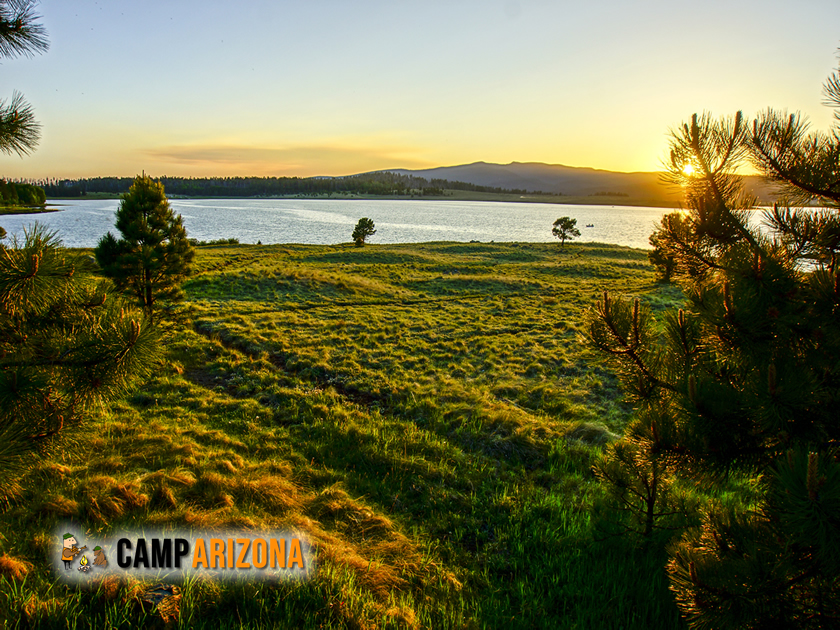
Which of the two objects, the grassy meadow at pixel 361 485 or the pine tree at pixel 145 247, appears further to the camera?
the pine tree at pixel 145 247

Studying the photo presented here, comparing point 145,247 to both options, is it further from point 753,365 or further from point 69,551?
point 753,365

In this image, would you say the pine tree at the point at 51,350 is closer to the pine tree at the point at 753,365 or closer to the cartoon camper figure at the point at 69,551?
the cartoon camper figure at the point at 69,551

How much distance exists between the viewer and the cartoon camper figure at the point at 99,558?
3.62 metres

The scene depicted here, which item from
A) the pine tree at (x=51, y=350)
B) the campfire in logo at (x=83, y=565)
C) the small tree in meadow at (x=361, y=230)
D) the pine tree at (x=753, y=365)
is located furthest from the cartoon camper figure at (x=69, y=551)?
the small tree in meadow at (x=361, y=230)

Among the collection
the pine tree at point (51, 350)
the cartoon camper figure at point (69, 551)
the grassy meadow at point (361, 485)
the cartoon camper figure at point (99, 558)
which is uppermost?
the pine tree at point (51, 350)

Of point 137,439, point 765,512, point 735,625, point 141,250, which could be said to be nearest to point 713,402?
point 765,512

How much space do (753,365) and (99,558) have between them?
19.0ft

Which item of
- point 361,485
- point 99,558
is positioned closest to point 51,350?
point 99,558

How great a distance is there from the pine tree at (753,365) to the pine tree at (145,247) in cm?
2044

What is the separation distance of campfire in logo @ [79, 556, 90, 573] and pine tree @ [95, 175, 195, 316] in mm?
17011

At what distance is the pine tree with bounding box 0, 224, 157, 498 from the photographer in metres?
2.69

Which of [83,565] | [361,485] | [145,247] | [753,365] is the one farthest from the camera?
[145,247]

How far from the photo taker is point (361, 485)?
6.52 metres

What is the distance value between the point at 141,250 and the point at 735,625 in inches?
876
